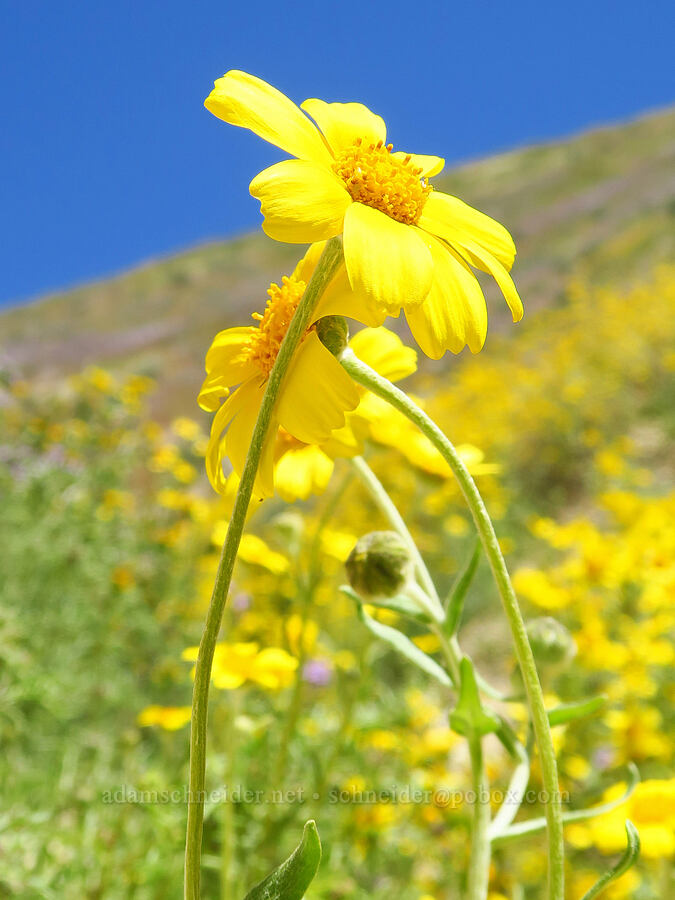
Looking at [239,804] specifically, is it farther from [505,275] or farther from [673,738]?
[673,738]

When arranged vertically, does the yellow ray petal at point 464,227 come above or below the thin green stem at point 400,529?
above

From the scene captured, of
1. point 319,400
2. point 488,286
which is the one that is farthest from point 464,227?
point 488,286

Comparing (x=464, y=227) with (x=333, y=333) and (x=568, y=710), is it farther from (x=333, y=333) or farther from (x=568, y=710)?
(x=568, y=710)

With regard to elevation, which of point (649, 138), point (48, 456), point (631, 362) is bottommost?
point (48, 456)

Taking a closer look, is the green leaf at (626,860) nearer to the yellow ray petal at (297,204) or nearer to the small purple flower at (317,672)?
the yellow ray petal at (297,204)

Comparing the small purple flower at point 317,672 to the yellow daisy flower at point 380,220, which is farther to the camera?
the small purple flower at point 317,672

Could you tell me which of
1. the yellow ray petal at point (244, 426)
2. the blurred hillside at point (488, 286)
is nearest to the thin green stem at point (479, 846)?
the yellow ray petal at point (244, 426)

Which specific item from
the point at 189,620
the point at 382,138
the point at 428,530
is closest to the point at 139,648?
the point at 189,620

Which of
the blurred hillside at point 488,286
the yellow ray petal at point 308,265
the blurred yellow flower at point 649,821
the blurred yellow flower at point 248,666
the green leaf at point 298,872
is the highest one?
the blurred hillside at point 488,286
